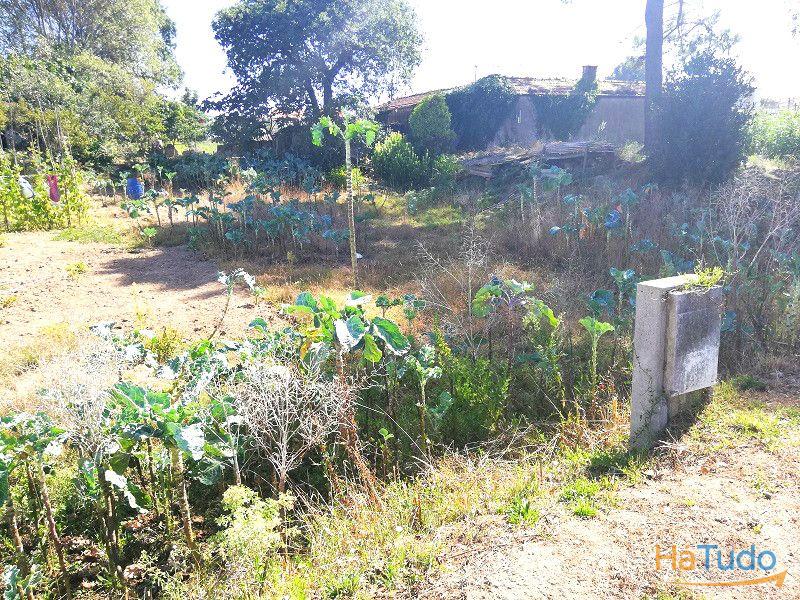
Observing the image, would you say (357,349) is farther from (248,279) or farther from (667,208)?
(667,208)

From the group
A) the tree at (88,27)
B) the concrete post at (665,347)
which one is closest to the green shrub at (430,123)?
→ the concrete post at (665,347)

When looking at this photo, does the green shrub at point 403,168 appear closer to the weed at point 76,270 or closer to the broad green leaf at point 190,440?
the weed at point 76,270

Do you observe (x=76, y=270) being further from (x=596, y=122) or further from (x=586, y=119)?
(x=596, y=122)

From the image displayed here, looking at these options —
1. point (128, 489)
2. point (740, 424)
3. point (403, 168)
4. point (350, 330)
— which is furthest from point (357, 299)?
point (403, 168)

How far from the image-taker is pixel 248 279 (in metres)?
3.54

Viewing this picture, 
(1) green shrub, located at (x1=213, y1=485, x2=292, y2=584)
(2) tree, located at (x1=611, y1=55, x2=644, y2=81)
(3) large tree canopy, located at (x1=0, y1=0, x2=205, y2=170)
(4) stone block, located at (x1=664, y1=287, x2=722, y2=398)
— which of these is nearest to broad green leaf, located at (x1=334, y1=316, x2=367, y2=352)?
(1) green shrub, located at (x1=213, y1=485, x2=292, y2=584)

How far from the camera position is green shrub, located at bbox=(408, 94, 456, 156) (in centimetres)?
1823

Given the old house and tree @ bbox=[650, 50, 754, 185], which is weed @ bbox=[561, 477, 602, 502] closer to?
tree @ bbox=[650, 50, 754, 185]

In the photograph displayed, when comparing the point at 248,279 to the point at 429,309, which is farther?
the point at 429,309

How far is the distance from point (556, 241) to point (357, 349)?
509 cm

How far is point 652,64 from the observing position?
13359 millimetres

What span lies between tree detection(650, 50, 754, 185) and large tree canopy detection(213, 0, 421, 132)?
11.8 meters

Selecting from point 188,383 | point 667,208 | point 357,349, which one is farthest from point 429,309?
point 667,208

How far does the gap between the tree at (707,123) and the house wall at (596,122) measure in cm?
911
